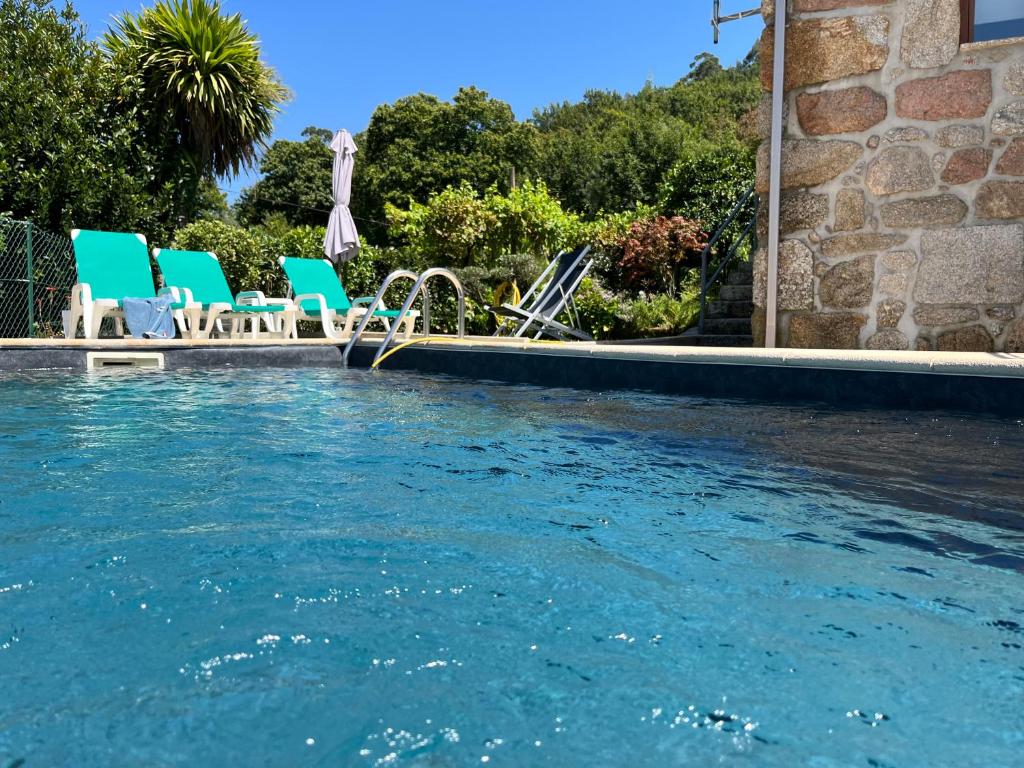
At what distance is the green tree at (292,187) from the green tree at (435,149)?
7.91ft

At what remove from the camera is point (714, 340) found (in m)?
8.16

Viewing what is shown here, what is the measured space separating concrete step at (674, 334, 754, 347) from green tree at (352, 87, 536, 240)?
2779 cm

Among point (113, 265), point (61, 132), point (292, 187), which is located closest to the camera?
point (113, 265)

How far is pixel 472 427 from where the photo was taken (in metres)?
3.78

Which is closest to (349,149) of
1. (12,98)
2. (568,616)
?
(12,98)

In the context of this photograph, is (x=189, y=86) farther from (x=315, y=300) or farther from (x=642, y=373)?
(x=642, y=373)

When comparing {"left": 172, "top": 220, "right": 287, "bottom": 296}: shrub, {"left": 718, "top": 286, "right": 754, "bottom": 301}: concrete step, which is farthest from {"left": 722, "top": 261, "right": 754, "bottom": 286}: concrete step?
{"left": 172, "top": 220, "right": 287, "bottom": 296}: shrub

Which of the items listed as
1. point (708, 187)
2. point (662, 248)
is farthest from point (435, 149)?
point (662, 248)

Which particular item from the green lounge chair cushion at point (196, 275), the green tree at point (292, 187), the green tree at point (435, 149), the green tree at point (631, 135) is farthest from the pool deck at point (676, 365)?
the green tree at point (292, 187)

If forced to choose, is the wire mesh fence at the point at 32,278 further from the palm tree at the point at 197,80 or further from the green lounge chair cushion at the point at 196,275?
the palm tree at the point at 197,80

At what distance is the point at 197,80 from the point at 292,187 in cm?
2765

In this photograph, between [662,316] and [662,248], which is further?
[662,248]

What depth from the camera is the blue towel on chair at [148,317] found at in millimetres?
7848

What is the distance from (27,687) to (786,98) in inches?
226
